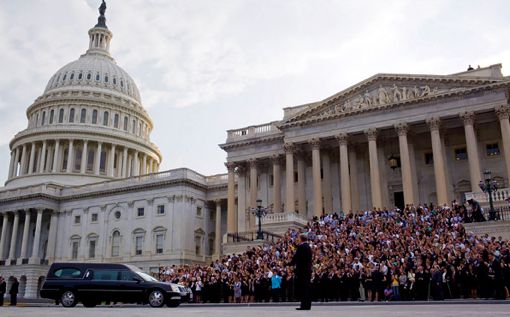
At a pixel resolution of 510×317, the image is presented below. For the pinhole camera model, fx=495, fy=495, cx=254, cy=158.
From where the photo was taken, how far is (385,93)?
44500 mm

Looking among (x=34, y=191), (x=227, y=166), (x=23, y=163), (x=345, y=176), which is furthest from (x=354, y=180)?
(x=23, y=163)

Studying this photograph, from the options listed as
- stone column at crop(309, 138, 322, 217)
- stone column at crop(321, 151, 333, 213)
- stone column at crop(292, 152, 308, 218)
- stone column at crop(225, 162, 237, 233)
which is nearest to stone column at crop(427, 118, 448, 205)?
stone column at crop(309, 138, 322, 217)

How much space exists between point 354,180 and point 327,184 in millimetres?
2659

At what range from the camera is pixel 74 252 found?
227ft

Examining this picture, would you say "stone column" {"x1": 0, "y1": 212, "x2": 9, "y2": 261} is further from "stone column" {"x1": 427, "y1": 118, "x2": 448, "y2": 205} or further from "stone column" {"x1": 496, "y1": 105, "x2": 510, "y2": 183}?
"stone column" {"x1": 496, "y1": 105, "x2": 510, "y2": 183}

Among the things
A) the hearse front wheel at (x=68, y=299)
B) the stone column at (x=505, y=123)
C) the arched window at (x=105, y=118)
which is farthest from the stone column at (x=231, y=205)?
the arched window at (x=105, y=118)

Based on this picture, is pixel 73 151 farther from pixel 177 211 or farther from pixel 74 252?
pixel 177 211

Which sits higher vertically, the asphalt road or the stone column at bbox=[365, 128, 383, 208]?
the stone column at bbox=[365, 128, 383, 208]

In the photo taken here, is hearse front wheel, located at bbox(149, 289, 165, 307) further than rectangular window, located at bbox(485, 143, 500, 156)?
No

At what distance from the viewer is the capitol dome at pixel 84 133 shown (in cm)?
8562

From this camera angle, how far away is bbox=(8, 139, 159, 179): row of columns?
85250 mm

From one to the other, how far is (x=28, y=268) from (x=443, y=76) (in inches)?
2291

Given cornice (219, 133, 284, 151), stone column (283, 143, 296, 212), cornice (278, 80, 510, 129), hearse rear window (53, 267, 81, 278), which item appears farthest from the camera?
cornice (219, 133, 284, 151)

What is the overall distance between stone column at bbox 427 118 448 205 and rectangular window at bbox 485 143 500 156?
4.83 m
